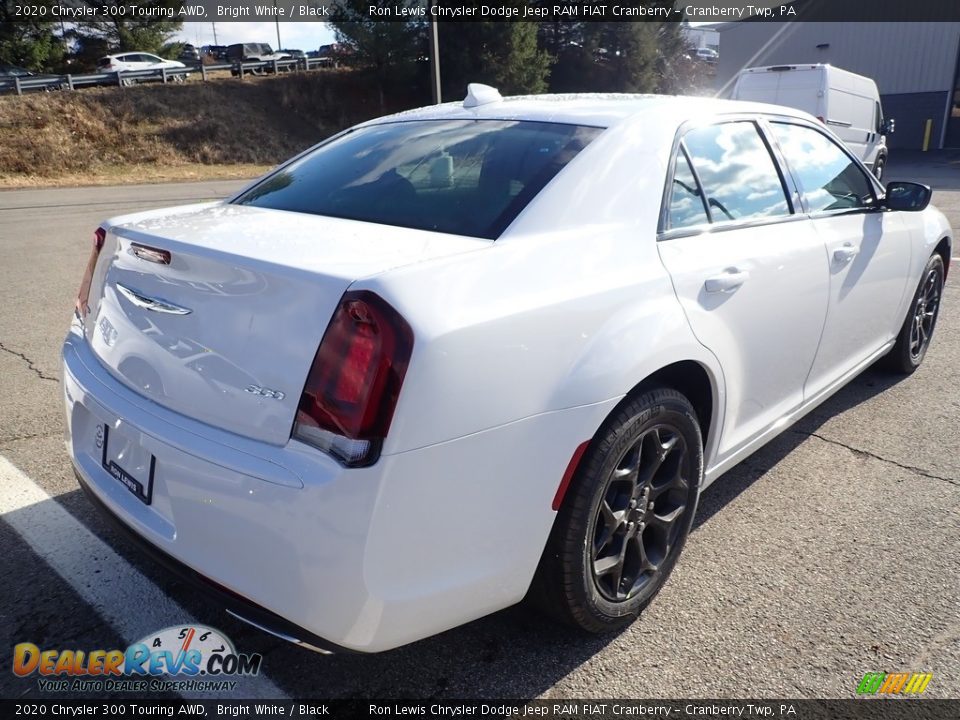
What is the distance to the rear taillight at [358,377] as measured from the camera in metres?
1.74

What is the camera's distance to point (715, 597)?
2613 millimetres

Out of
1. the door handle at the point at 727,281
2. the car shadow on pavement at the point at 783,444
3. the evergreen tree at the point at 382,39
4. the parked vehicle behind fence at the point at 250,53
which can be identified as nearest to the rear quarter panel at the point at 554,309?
the door handle at the point at 727,281

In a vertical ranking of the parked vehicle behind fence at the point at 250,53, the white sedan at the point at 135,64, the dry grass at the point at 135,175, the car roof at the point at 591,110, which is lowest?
the dry grass at the point at 135,175

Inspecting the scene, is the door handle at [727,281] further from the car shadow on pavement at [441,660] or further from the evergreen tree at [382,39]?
the evergreen tree at [382,39]

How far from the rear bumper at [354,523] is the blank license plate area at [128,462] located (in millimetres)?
29

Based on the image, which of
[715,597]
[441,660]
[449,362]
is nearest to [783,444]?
[715,597]

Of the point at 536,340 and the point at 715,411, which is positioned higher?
the point at 536,340

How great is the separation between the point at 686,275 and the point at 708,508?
1.22m

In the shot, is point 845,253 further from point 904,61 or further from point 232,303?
point 904,61

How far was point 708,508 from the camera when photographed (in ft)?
10.6

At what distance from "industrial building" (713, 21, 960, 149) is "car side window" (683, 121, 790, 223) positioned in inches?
1119

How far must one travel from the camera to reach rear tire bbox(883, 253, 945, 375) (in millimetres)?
4484

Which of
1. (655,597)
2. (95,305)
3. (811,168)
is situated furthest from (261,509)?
(811,168)

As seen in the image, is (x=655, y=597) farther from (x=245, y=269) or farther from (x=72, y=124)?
(x=72, y=124)
